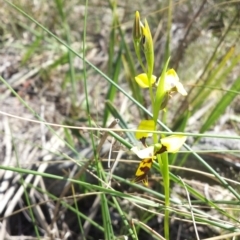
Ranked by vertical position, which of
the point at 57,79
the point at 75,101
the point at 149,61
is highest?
the point at 57,79

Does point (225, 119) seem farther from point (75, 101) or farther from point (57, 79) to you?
point (57, 79)

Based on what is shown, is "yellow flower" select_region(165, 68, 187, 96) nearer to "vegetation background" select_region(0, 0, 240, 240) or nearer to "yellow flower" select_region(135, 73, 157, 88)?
"yellow flower" select_region(135, 73, 157, 88)

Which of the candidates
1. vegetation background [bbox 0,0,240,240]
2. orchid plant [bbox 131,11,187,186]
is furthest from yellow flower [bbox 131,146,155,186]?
vegetation background [bbox 0,0,240,240]

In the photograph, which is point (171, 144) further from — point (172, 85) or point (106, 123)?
point (106, 123)

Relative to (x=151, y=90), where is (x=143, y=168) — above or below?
below

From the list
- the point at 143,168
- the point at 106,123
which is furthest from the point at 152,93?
the point at 106,123

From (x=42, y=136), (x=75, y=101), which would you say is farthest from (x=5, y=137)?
(x=75, y=101)

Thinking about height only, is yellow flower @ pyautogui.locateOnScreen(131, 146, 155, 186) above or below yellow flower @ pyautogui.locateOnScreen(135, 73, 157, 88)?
below

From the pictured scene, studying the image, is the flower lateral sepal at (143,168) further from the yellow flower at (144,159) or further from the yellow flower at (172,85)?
the yellow flower at (172,85)
